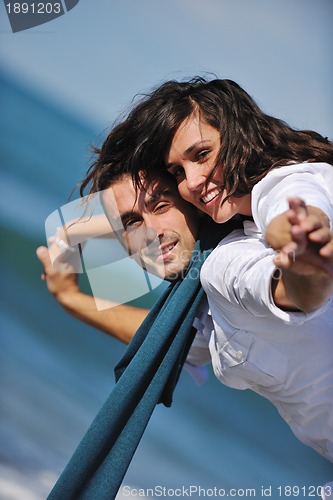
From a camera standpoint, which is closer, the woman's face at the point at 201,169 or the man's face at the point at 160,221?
the woman's face at the point at 201,169

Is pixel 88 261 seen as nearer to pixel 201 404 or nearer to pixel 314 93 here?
pixel 201 404

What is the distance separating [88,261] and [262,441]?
725 millimetres

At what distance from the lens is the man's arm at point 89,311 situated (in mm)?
1672

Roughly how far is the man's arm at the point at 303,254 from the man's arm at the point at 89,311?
93 centimetres

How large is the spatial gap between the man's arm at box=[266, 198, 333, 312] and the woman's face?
0.39 metres

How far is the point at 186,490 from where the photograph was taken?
1807mm

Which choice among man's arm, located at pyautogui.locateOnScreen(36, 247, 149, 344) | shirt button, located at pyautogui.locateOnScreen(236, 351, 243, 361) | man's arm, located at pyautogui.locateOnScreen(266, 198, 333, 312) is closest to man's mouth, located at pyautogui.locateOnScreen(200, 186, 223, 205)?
shirt button, located at pyautogui.locateOnScreen(236, 351, 243, 361)

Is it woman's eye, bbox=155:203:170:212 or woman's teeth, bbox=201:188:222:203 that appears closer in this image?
woman's teeth, bbox=201:188:222:203

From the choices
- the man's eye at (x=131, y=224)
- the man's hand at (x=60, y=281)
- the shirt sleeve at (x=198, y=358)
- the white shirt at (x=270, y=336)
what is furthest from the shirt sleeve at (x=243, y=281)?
the man's hand at (x=60, y=281)

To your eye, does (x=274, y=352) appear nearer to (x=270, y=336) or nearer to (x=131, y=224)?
(x=270, y=336)

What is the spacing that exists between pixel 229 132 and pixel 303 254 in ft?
1.87

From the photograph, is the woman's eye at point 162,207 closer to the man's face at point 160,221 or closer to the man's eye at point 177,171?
the man's face at point 160,221

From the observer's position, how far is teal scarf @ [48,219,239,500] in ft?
4.20

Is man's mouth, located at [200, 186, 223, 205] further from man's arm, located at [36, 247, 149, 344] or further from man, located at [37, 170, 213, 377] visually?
man's arm, located at [36, 247, 149, 344]
